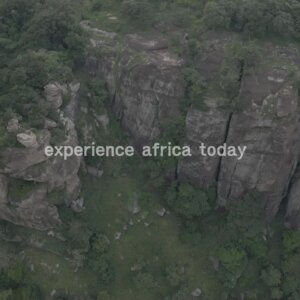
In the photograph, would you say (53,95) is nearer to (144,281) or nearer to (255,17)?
(144,281)

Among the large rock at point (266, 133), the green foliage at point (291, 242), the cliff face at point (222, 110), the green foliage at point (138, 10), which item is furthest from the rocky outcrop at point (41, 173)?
the green foliage at point (291, 242)

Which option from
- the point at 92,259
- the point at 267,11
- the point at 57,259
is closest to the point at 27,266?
the point at 57,259

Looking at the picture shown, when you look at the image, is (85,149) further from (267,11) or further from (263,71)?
(267,11)

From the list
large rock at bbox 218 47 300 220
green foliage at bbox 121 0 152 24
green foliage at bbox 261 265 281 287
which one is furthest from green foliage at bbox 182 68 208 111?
green foliage at bbox 261 265 281 287

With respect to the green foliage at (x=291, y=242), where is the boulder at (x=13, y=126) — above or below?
above

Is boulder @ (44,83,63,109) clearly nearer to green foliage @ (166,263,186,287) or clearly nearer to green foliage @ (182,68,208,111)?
green foliage @ (182,68,208,111)

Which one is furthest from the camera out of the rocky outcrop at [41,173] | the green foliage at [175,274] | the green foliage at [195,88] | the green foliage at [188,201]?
the green foliage at [188,201]

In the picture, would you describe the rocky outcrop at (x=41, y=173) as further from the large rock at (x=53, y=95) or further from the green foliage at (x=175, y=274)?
the green foliage at (x=175, y=274)

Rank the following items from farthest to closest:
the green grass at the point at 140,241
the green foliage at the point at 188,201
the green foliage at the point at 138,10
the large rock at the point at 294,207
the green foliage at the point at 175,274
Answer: the green foliage at the point at 138,10, the large rock at the point at 294,207, the green foliage at the point at 188,201, the green grass at the point at 140,241, the green foliage at the point at 175,274
